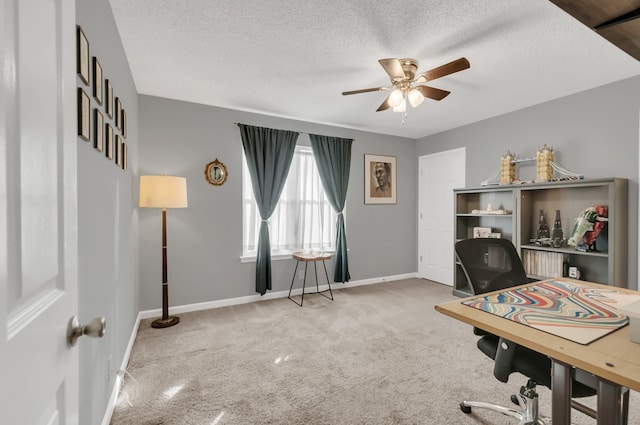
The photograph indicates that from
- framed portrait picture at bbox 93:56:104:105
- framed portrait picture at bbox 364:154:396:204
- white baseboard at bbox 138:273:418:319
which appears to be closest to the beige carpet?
white baseboard at bbox 138:273:418:319

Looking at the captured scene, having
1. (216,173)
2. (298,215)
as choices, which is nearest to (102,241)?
(216,173)

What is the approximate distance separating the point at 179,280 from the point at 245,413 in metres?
2.15

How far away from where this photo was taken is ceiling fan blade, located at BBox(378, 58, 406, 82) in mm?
2212

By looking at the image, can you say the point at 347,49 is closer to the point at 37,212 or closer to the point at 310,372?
the point at 37,212

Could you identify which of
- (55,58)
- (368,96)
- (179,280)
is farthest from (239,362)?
(368,96)

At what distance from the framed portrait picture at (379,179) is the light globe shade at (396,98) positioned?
→ 234 centimetres

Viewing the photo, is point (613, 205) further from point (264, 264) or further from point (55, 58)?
point (55, 58)

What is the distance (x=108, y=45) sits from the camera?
1.88m

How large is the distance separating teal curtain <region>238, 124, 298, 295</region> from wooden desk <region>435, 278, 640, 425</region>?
3.00 meters

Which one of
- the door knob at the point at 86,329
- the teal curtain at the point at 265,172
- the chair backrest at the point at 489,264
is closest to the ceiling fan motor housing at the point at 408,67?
the chair backrest at the point at 489,264

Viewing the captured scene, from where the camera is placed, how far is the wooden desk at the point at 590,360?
90 centimetres

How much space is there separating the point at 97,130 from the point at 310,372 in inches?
82.5

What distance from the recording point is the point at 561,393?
113cm

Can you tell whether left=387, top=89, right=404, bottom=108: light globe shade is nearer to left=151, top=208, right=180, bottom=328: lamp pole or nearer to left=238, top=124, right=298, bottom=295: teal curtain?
left=238, top=124, right=298, bottom=295: teal curtain
